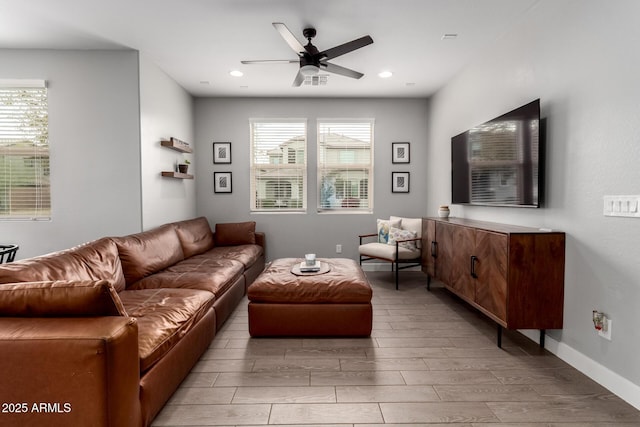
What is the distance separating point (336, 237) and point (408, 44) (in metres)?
2.95

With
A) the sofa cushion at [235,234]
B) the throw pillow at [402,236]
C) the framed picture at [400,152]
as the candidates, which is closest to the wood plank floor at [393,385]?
the throw pillow at [402,236]

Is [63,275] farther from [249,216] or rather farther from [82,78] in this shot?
[249,216]

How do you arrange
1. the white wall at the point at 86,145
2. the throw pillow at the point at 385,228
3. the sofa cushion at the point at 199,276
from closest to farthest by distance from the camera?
the sofa cushion at the point at 199,276 → the white wall at the point at 86,145 → the throw pillow at the point at 385,228

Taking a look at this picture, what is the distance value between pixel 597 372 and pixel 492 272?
84 centimetres

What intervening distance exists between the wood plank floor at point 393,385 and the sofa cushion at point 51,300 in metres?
0.77

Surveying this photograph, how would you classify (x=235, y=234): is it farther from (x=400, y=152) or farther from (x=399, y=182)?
(x=400, y=152)

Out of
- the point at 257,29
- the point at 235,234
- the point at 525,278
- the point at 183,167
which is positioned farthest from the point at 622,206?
the point at 183,167

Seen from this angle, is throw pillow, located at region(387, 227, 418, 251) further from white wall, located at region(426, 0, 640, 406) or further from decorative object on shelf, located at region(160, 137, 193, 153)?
decorative object on shelf, located at region(160, 137, 193, 153)

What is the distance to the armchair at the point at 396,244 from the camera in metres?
4.33

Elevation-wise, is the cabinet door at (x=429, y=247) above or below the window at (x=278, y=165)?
below

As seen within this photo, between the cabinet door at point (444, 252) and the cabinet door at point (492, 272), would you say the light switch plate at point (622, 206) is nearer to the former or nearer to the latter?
the cabinet door at point (492, 272)

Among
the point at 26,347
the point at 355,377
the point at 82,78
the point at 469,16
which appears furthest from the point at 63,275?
the point at 469,16

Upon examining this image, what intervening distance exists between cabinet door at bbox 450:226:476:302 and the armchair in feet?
3.12

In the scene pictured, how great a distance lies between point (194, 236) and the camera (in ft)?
14.1
